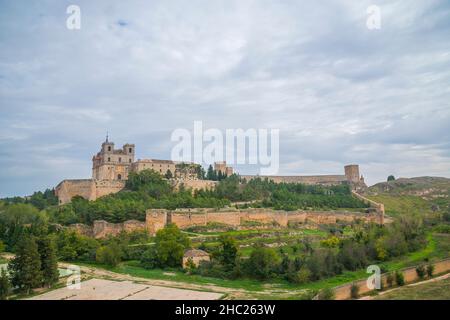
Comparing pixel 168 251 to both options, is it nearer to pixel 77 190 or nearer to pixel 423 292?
→ pixel 423 292

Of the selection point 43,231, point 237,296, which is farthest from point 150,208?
point 237,296

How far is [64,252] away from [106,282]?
660cm

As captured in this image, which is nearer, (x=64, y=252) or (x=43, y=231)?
(x=64, y=252)

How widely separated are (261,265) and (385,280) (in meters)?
5.95

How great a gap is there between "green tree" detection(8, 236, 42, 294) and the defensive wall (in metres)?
13.0

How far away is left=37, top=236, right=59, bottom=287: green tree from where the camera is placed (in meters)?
19.8

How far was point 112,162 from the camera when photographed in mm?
47781

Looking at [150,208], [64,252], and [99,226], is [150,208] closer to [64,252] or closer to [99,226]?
[99,226]


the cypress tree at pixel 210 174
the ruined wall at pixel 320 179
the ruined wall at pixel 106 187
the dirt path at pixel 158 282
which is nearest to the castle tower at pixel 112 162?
the ruined wall at pixel 106 187

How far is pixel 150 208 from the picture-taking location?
32.9 metres

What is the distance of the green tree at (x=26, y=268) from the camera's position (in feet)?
61.6

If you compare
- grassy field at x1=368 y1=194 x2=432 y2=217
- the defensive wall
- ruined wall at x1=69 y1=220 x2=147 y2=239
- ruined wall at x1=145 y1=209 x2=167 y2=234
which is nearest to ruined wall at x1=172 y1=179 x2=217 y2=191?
ruined wall at x1=145 y1=209 x2=167 y2=234

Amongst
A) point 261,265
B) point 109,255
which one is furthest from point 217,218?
point 261,265
